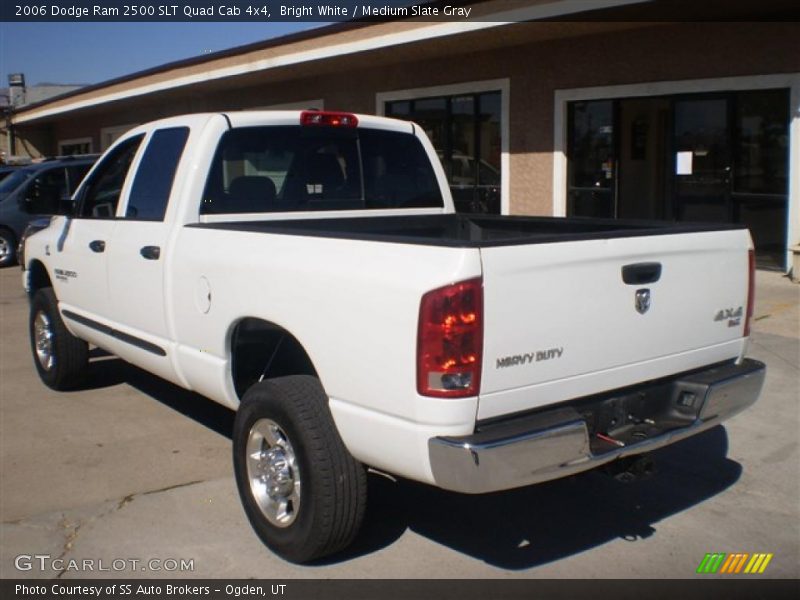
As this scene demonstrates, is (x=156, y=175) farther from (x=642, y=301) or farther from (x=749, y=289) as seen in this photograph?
(x=749, y=289)

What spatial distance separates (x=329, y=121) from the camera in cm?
557

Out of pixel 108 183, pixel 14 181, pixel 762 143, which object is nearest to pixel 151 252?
pixel 108 183

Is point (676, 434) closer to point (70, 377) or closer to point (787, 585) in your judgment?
point (787, 585)

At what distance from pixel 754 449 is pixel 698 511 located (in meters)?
1.18

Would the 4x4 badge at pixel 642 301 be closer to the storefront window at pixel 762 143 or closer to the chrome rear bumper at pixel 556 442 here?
the chrome rear bumper at pixel 556 442

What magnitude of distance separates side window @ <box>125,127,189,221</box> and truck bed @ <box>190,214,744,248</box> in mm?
533

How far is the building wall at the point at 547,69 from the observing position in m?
11.4

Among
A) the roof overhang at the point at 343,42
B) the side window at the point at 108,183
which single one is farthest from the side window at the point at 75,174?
the side window at the point at 108,183

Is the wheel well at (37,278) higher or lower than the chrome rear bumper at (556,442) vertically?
higher

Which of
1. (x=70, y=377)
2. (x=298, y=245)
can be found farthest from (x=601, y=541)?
(x=70, y=377)

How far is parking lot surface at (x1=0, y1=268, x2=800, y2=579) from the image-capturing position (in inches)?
164

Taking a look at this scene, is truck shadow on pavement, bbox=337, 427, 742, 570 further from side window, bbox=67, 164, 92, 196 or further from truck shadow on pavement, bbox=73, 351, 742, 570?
side window, bbox=67, 164, 92, 196

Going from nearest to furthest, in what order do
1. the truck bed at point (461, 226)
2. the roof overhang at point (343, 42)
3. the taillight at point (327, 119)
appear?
the truck bed at point (461, 226) < the taillight at point (327, 119) < the roof overhang at point (343, 42)

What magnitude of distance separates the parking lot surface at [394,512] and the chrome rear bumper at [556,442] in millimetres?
394
